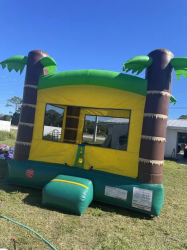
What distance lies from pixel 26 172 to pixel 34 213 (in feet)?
3.88

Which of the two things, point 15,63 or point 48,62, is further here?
point 15,63

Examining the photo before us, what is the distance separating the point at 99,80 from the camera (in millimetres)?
4172

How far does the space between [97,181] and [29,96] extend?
251 centimetres

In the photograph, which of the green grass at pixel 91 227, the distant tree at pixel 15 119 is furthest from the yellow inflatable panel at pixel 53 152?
the distant tree at pixel 15 119

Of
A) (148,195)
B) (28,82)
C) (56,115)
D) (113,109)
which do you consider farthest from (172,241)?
(28,82)

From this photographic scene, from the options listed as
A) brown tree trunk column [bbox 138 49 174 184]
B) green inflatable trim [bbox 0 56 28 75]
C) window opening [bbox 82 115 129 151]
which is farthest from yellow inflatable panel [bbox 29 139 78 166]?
green inflatable trim [bbox 0 56 28 75]

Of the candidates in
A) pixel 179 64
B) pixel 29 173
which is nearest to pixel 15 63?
pixel 29 173

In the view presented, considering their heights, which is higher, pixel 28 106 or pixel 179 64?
pixel 179 64

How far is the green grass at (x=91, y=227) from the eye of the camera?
2.59 meters

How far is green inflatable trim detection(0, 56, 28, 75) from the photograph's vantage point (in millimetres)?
4785

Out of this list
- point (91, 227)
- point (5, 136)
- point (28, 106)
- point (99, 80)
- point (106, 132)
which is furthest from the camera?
point (5, 136)

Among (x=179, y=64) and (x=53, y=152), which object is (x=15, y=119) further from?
(x=179, y=64)

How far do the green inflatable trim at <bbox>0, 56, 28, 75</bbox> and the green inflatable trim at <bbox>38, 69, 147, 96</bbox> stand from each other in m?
0.78

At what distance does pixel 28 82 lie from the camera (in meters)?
4.68
